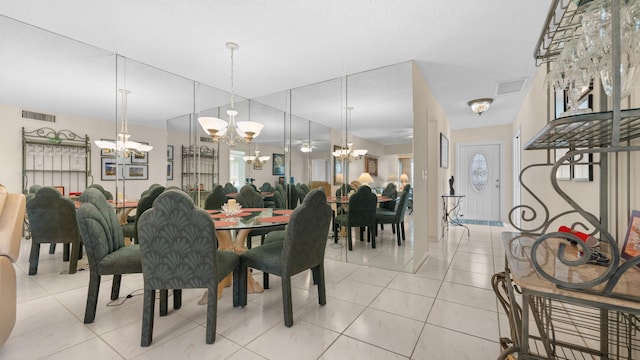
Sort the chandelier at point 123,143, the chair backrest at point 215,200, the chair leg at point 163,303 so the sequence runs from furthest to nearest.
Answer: the chair backrest at point 215,200 < the chandelier at point 123,143 < the chair leg at point 163,303

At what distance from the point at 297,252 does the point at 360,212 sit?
2028mm

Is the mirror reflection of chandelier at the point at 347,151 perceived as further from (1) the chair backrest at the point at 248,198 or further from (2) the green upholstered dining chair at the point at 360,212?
(1) the chair backrest at the point at 248,198

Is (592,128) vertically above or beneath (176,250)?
above

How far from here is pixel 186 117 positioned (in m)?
4.16

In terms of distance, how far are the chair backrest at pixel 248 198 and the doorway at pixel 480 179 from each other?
18.5 feet

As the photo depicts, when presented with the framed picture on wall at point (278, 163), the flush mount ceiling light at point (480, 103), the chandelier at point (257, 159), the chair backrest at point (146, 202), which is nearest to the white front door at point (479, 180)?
the flush mount ceiling light at point (480, 103)

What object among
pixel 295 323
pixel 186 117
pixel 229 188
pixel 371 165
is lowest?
pixel 295 323

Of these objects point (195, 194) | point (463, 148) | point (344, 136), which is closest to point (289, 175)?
point (344, 136)

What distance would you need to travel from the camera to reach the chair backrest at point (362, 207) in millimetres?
3783

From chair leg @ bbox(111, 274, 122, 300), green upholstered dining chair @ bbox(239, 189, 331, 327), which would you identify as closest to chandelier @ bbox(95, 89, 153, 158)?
chair leg @ bbox(111, 274, 122, 300)

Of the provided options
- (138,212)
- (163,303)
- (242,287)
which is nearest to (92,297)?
(163,303)

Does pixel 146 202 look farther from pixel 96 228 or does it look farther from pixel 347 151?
pixel 347 151

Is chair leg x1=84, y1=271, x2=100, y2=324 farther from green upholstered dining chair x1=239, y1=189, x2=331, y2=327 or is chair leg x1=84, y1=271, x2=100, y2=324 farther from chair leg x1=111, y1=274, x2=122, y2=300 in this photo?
green upholstered dining chair x1=239, y1=189, x2=331, y2=327

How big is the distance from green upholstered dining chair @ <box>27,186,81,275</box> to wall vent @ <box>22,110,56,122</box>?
1370 mm
